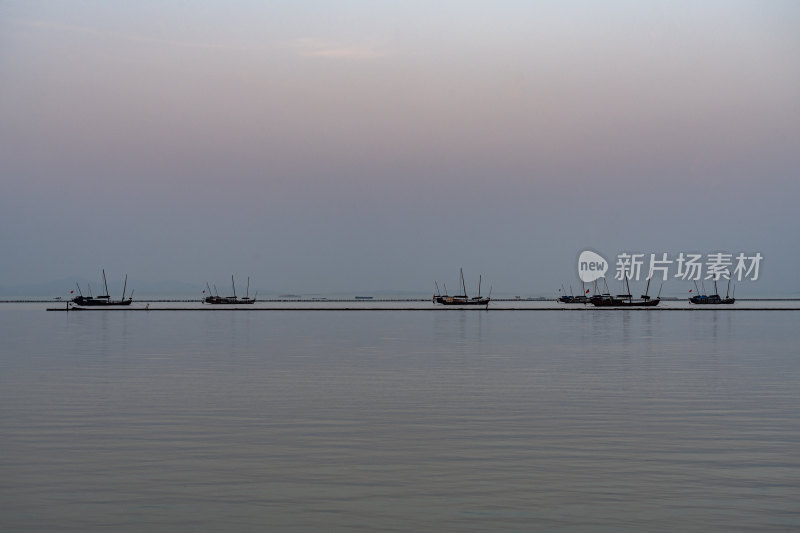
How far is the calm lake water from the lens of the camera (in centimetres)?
1831

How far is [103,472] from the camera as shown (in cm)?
2277

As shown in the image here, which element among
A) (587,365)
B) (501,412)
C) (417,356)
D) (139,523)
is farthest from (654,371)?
(139,523)

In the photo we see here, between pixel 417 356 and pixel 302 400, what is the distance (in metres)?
30.0

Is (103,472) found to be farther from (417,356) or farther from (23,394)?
(417,356)

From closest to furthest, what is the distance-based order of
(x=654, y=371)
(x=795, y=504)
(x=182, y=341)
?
(x=795, y=504), (x=654, y=371), (x=182, y=341)

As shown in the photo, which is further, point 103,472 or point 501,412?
point 501,412

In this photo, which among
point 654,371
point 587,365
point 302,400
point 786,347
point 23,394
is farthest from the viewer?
point 786,347

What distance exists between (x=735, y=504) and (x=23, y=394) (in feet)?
108

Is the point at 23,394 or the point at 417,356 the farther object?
the point at 417,356

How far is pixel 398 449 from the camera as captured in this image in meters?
26.3

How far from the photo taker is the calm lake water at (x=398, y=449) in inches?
721

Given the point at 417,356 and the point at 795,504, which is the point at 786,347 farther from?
the point at 795,504

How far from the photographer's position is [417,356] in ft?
224

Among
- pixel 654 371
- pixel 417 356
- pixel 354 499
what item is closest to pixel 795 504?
pixel 354 499
